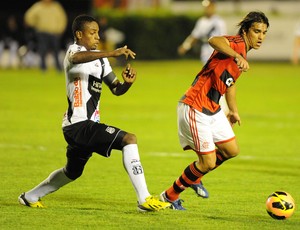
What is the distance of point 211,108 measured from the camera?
29.5ft

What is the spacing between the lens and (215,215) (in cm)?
873

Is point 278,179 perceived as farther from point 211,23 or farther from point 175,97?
point 175,97

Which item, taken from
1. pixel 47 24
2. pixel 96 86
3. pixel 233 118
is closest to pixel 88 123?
pixel 96 86

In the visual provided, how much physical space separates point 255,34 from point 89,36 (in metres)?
1.67

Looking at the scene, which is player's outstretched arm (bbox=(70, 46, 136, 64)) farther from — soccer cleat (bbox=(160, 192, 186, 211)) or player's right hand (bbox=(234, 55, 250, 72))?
soccer cleat (bbox=(160, 192, 186, 211))

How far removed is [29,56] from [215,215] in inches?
1076

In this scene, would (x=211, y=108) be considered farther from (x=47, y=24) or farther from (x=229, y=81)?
(x=47, y=24)

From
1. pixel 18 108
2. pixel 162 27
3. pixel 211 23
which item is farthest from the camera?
pixel 162 27

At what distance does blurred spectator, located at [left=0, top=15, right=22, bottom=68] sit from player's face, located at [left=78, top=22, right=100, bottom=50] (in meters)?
26.4

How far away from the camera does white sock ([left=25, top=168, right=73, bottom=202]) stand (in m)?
8.97

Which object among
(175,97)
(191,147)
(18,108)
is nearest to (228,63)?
(191,147)

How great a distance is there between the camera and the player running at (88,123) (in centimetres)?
852

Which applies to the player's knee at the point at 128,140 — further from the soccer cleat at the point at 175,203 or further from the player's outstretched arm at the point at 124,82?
the soccer cleat at the point at 175,203

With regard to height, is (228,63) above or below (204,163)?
above
